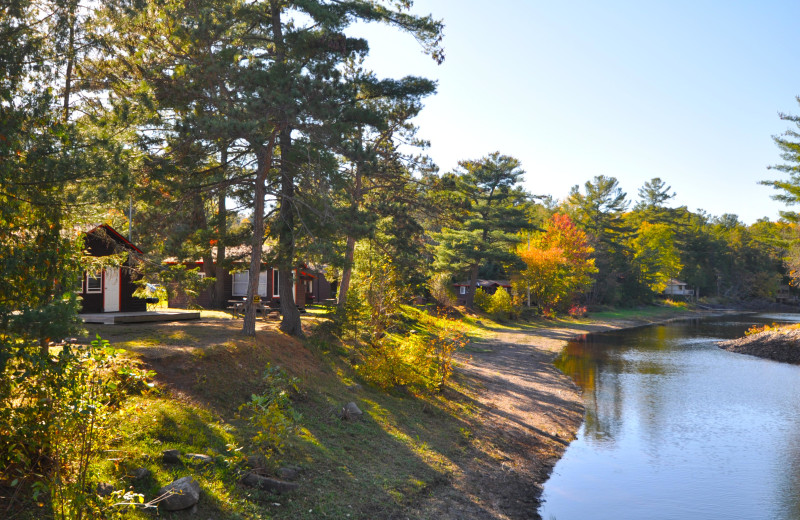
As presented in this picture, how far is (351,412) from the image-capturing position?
13062 millimetres

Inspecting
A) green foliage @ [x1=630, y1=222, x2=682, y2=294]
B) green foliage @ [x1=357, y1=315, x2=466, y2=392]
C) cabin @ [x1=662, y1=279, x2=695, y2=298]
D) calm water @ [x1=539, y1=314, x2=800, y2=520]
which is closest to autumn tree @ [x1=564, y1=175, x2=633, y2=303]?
green foliage @ [x1=630, y1=222, x2=682, y2=294]

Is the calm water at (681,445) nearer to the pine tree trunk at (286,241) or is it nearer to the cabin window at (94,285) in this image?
the pine tree trunk at (286,241)

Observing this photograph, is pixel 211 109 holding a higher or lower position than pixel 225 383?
higher

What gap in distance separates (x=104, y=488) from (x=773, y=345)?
3987cm

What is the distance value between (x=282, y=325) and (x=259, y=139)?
7148 millimetres

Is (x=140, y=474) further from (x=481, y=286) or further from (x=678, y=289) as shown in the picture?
(x=678, y=289)

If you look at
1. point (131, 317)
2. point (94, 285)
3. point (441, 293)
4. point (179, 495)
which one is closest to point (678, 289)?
point (441, 293)

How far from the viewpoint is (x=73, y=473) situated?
6410 mm

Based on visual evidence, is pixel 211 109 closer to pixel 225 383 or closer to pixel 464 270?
pixel 225 383

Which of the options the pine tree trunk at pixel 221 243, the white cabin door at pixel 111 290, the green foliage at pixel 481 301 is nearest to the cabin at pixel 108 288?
the white cabin door at pixel 111 290

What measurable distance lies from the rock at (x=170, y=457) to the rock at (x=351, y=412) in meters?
5.21

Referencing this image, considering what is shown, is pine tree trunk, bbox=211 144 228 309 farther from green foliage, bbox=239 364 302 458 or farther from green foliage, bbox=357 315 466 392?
green foliage, bbox=239 364 302 458

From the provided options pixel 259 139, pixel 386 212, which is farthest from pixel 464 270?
pixel 259 139

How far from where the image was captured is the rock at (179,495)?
6926mm
